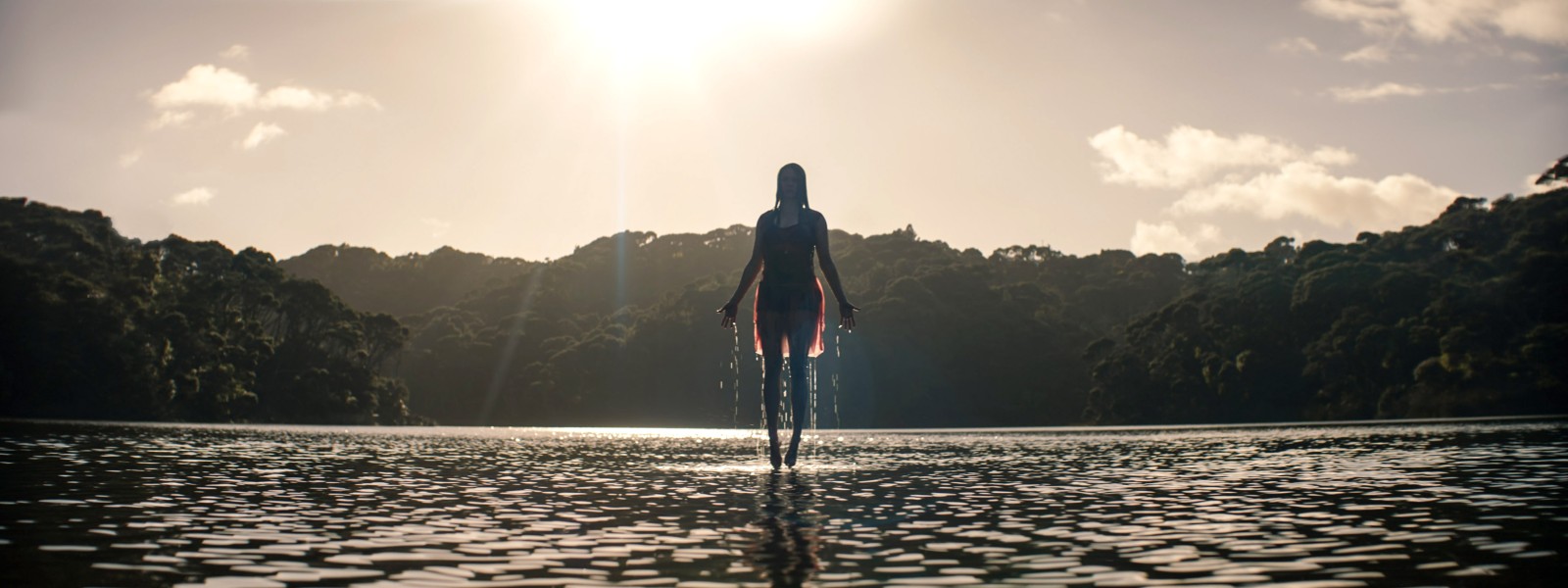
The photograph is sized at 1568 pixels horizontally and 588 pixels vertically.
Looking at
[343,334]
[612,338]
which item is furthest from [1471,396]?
[343,334]

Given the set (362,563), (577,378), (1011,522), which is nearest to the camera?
Answer: (362,563)

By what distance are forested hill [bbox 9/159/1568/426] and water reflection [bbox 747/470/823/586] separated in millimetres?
57949

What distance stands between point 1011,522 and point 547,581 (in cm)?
280

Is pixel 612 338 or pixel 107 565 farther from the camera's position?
pixel 612 338

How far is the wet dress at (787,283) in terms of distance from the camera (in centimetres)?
1280

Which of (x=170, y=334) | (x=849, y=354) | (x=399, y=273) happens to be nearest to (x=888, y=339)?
(x=849, y=354)

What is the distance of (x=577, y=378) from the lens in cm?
9994

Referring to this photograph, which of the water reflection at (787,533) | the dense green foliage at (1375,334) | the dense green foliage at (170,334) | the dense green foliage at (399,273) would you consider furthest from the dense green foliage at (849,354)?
the water reflection at (787,533)

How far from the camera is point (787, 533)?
19.5 ft

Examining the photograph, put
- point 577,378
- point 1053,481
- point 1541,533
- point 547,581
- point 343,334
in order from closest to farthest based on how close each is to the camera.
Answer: point 547,581, point 1541,533, point 1053,481, point 343,334, point 577,378

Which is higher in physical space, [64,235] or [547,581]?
[64,235]

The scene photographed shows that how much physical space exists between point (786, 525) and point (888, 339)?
88.8 m

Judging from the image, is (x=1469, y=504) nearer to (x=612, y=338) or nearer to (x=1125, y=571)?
(x=1125, y=571)

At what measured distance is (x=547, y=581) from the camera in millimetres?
4422
